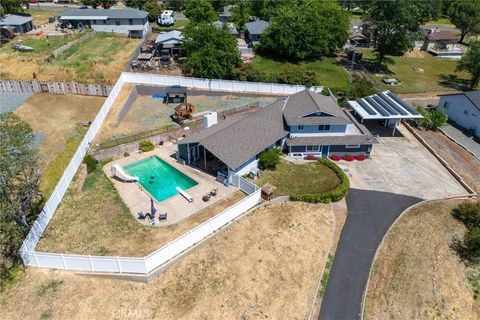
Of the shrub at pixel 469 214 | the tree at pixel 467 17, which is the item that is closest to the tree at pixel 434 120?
the shrub at pixel 469 214

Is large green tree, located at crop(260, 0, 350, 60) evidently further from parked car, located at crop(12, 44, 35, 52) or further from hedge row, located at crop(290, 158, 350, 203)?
parked car, located at crop(12, 44, 35, 52)

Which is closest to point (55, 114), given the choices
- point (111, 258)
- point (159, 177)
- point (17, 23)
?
point (159, 177)

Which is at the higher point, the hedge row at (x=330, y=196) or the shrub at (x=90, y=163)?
the shrub at (x=90, y=163)

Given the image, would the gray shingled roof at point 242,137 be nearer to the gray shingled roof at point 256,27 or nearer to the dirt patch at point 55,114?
the dirt patch at point 55,114

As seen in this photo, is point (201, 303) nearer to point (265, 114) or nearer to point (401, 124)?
point (265, 114)

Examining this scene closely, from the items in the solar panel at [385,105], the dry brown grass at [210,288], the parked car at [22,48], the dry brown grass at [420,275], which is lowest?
the dry brown grass at [420,275]

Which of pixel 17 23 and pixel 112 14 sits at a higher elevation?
pixel 112 14

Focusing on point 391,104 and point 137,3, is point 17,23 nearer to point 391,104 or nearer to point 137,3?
point 137,3
